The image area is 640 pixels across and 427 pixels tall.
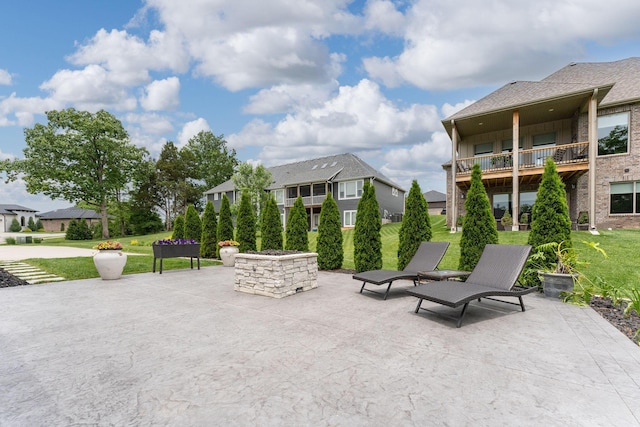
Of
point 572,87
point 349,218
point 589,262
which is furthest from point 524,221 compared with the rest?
point 349,218

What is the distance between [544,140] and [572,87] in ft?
12.1

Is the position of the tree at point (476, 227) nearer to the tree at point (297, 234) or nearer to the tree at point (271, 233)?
the tree at point (297, 234)

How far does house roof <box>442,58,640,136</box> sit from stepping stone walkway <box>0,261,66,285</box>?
15.9 m

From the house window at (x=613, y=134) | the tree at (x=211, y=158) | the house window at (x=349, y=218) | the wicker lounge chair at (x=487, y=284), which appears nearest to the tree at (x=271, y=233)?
the wicker lounge chair at (x=487, y=284)

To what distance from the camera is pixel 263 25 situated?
879 cm

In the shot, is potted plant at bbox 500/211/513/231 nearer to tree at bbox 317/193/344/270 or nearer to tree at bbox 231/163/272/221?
tree at bbox 317/193/344/270

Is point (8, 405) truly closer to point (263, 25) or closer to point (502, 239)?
point (263, 25)

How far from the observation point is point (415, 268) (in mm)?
6438

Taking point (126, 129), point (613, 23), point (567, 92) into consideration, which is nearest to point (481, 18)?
point (613, 23)

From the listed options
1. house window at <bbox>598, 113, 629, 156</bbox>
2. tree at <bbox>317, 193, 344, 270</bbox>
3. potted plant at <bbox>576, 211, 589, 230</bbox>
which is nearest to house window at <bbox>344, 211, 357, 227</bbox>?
potted plant at <bbox>576, 211, 589, 230</bbox>

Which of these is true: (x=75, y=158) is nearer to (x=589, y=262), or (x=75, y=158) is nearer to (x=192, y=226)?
(x=192, y=226)

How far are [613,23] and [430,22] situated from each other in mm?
4702

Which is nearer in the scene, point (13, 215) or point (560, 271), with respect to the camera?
point (560, 271)

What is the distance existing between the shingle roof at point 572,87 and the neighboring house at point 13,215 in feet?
217
